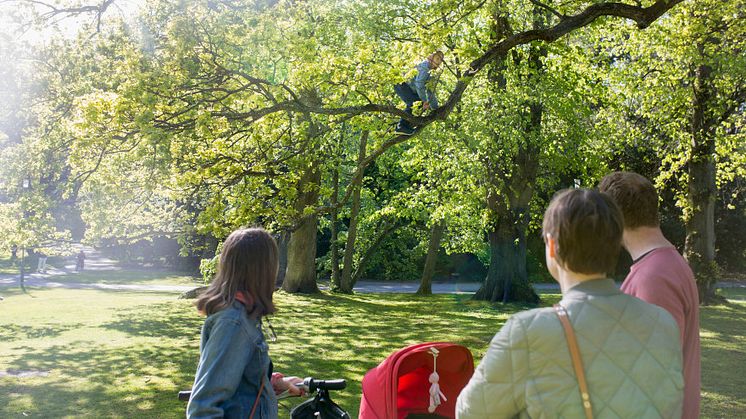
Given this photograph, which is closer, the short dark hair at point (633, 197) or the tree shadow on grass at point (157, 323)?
the short dark hair at point (633, 197)

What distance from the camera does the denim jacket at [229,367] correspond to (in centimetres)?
301

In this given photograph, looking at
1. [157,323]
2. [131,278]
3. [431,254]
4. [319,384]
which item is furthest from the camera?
[131,278]

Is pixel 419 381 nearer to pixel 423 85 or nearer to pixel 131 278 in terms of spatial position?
pixel 423 85

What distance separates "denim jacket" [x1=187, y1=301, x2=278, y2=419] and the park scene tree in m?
7.38

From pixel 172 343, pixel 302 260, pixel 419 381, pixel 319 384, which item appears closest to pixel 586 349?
pixel 319 384

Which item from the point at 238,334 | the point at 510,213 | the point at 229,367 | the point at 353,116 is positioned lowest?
the point at 229,367

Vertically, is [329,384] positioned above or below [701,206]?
below

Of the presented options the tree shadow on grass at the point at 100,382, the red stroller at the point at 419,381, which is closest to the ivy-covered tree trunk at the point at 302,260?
the tree shadow on grass at the point at 100,382

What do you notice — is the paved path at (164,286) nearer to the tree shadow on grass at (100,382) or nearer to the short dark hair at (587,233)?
the tree shadow on grass at (100,382)

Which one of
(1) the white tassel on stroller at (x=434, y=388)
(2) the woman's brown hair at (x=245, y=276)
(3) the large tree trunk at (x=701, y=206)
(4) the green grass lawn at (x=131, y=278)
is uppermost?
(3) the large tree trunk at (x=701, y=206)

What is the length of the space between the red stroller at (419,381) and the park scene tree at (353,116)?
676 cm

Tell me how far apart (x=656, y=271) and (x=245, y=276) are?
1714 millimetres

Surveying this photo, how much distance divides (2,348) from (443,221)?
56.7 ft

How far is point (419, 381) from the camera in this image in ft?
13.0
